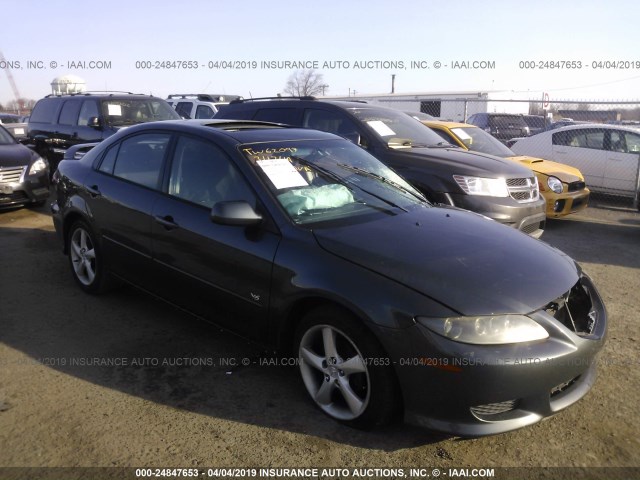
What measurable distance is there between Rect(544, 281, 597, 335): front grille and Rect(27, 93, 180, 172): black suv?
846 centimetres

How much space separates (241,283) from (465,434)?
154cm

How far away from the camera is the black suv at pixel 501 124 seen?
1766 centimetres

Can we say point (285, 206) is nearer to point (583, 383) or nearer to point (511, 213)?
point (583, 383)

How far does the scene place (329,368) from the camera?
3043 mm

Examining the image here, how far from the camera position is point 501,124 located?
17.9m

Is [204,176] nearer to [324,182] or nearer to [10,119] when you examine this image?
[324,182]

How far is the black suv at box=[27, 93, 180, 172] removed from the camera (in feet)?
32.5

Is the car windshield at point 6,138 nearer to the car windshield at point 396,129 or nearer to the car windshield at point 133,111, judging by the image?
the car windshield at point 133,111

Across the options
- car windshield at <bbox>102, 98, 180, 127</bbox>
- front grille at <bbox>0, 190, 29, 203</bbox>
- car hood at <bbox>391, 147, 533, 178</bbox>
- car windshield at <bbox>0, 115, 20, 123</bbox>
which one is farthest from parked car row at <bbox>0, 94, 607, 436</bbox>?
car windshield at <bbox>0, 115, 20, 123</bbox>

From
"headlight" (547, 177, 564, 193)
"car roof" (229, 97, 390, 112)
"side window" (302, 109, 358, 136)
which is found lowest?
"headlight" (547, 177, 564, 193)

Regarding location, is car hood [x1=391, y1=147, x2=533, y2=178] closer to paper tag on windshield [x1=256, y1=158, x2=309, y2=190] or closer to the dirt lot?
the dirt lot

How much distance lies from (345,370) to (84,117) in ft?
29.8

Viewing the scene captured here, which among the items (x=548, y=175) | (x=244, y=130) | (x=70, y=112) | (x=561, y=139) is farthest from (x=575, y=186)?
(x=70, y=112)

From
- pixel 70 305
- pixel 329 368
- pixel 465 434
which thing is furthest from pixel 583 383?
pixel 70 305
